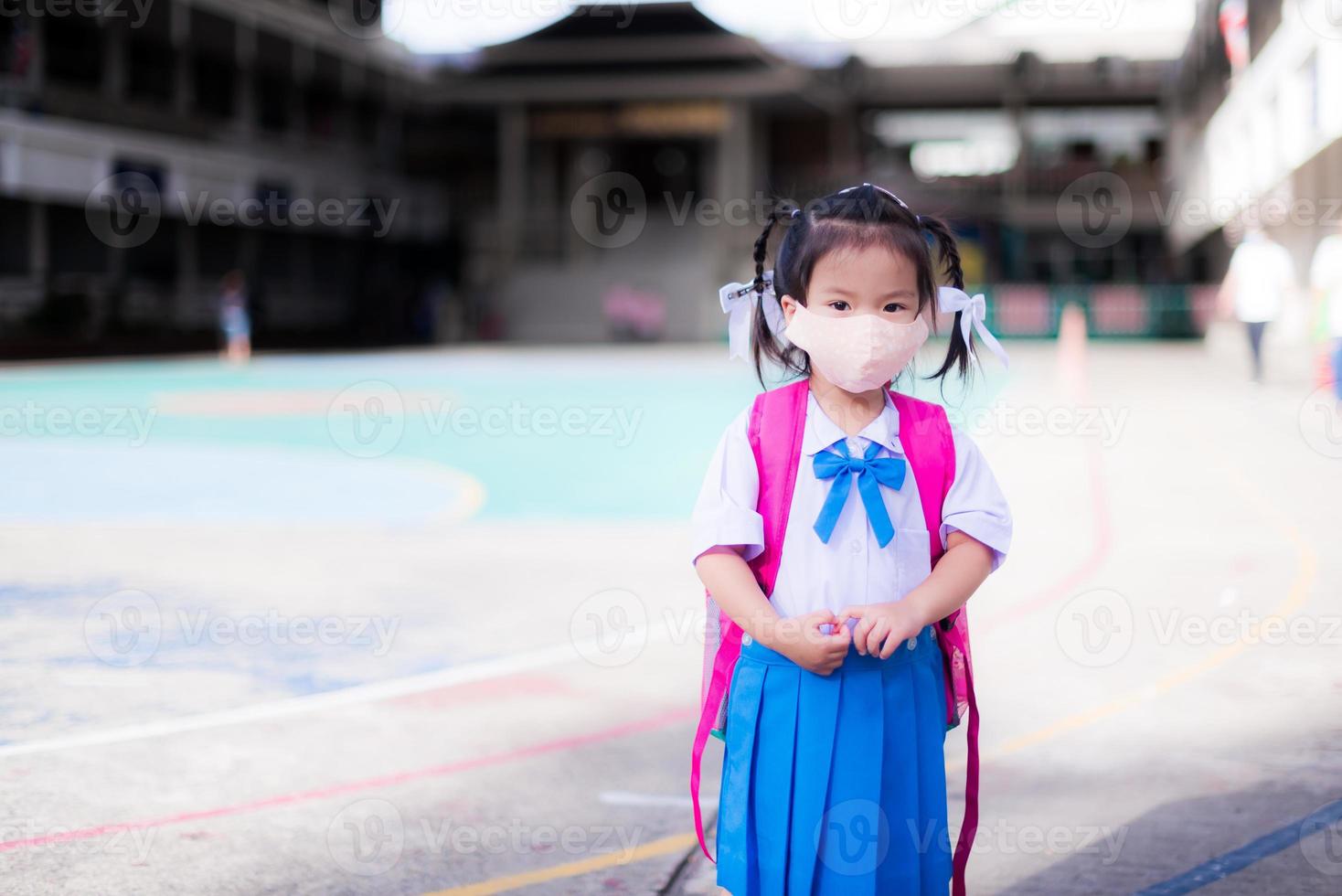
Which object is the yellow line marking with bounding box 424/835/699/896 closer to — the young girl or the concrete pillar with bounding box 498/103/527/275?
the young girl

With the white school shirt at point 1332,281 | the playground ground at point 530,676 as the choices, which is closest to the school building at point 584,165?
the white school shirt at point 1332,281

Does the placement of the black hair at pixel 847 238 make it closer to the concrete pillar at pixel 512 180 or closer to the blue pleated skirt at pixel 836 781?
the blue pleated skirt at pixel 836 781

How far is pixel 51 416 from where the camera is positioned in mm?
18000

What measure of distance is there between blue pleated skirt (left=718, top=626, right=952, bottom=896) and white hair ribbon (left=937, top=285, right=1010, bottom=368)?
63 cm

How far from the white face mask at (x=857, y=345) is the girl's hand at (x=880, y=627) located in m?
0.41

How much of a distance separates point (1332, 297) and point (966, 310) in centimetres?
1103

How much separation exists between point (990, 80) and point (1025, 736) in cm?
4730

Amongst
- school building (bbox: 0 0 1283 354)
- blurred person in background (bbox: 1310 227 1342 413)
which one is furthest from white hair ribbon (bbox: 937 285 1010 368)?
school building (bbox: 0 0 1283 354)

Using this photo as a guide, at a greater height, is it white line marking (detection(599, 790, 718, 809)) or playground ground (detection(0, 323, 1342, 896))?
playground ground (detection(0, 323, 1342, 896))

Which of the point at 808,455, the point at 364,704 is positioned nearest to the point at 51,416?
the point at 364,704

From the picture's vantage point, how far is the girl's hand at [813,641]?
104 inches

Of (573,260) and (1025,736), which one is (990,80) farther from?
(1025,736)

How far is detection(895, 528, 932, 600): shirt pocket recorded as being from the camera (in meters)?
2.83

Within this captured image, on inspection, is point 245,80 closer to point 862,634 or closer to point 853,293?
point 853,293
